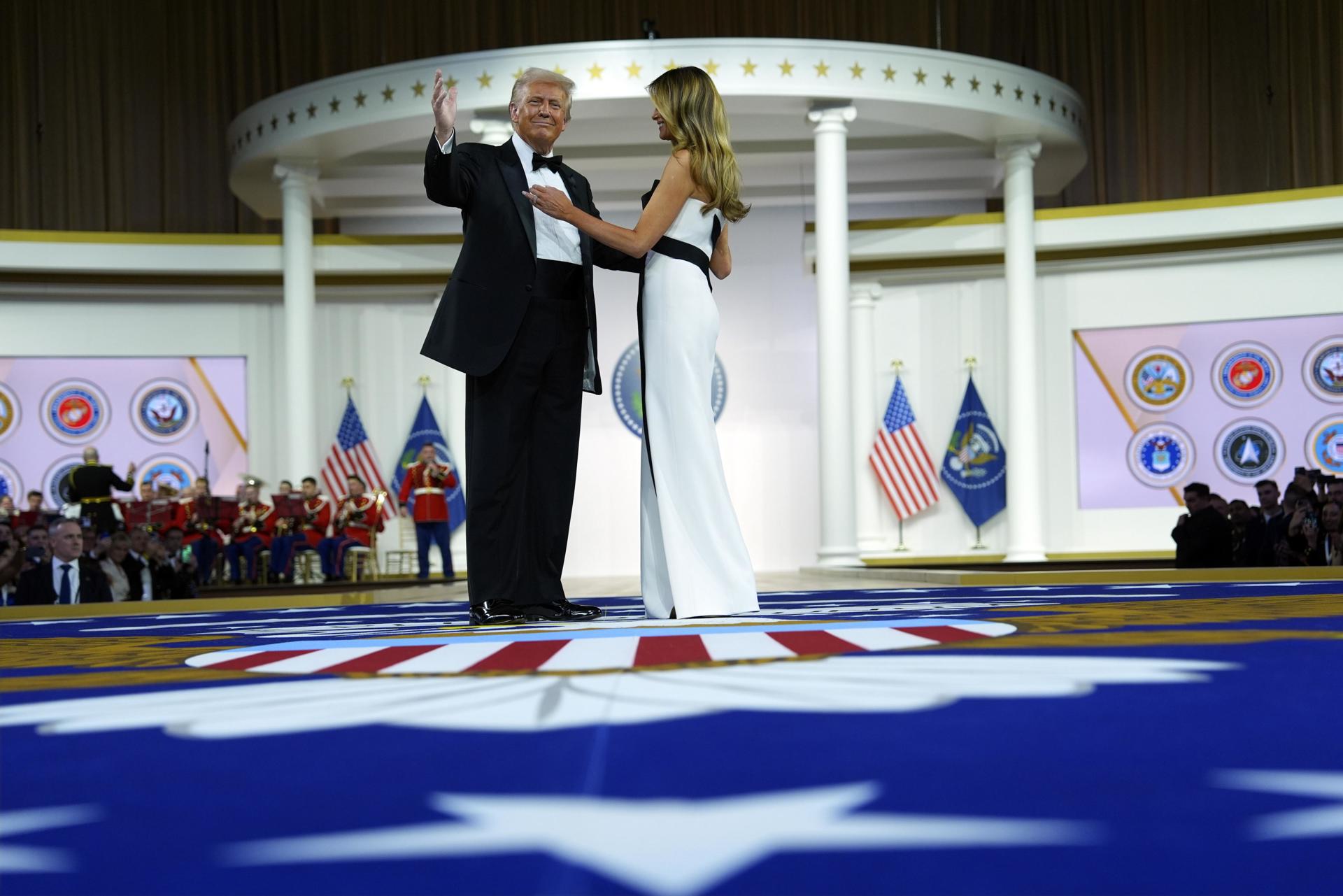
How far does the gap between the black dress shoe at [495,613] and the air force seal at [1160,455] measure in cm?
1109

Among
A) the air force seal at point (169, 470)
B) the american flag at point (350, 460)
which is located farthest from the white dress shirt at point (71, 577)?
the air force seal at point (169, 470)

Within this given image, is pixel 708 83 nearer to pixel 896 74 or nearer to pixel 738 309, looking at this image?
pixel 896 74

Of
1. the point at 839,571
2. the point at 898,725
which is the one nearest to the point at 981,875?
the point at 898,725

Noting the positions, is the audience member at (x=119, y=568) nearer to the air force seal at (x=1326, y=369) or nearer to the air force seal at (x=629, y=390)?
the air force seal at (x=629, y=390)

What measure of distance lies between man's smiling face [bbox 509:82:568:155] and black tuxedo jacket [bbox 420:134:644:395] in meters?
0.06

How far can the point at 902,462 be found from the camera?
13523mm

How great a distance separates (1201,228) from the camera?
1270cm

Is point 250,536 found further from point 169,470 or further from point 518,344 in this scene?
point 518,344

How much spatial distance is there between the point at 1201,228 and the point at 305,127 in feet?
27.0

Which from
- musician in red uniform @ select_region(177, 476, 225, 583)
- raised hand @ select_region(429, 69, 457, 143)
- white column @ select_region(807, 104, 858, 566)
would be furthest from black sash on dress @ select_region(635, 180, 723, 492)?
musician in red uniform @ select_region(177, 476, 225, 583)

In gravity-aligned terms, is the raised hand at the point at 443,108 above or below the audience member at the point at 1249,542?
above

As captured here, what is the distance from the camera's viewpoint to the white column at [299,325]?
1266 cm

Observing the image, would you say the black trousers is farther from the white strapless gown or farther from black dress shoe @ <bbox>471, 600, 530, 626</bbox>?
the white strapless gown

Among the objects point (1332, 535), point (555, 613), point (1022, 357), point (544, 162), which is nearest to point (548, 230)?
point (544, 162)
